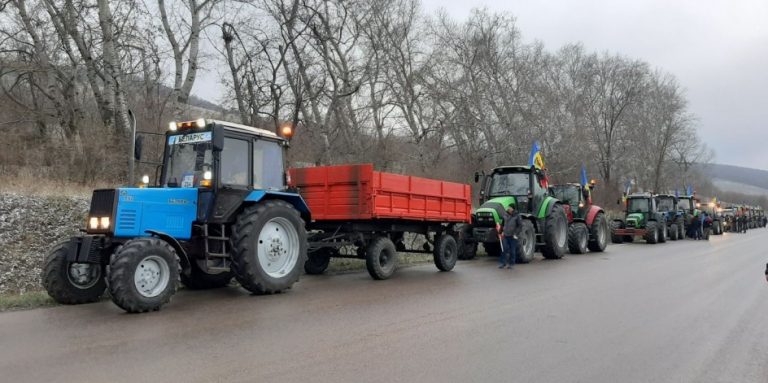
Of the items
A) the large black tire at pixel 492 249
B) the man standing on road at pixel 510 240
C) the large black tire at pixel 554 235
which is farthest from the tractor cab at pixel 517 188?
the man standing on road at pixel 510 240

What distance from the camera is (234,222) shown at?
9.08 metres

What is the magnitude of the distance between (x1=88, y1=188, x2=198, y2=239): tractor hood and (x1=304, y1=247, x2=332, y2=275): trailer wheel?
414 centimetres

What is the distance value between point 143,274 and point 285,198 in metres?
2.90

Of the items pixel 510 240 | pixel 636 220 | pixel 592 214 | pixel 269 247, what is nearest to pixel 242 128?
pixel 269 247

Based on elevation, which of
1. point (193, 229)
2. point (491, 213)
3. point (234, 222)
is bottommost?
point (193, 229)

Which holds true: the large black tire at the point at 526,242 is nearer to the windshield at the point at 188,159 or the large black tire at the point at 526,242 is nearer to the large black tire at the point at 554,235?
the large black tire at the point at 554,235

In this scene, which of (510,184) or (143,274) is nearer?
(143,274)

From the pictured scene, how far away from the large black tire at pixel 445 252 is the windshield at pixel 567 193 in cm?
900

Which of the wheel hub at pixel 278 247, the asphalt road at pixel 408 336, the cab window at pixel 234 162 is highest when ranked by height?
the cab window at pixel 234 162

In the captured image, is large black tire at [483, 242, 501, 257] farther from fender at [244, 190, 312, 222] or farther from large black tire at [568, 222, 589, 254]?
fender at [244, 190, 312, 222]

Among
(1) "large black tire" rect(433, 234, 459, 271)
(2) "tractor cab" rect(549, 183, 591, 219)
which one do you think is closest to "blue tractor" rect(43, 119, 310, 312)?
(1) "large black tire" rect(433, 234, 459, 271)

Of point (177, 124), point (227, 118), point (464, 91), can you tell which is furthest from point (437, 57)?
→ point (177, 124)

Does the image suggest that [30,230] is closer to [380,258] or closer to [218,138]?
[218,138]

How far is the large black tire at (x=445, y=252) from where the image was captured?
13.1 meters
